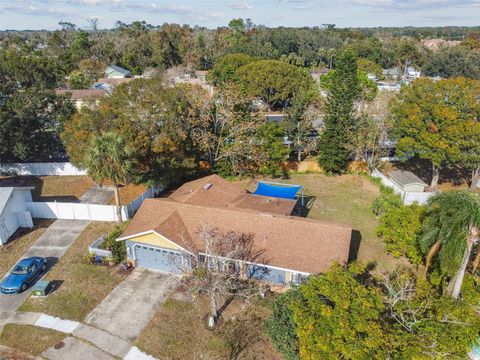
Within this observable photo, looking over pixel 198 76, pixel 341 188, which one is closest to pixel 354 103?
pixel 341 188

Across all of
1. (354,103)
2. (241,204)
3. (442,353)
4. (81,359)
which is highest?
(354,103)

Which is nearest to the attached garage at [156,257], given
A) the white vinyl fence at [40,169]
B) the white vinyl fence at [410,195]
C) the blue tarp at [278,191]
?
the blue tarp at [278,191]

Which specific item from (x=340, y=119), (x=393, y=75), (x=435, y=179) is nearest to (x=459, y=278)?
(x=435, y=179)

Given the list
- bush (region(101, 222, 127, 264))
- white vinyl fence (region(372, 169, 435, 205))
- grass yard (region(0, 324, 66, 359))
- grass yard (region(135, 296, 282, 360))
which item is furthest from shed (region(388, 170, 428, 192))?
grass yard (region(0, 324, 66, 359))

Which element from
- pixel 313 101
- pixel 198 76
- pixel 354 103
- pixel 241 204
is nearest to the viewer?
pixel 241 204

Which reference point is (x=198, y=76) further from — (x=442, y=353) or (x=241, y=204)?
(x=442, y=353)

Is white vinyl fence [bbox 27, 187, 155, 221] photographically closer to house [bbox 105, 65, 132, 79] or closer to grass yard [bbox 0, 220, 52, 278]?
grass yard [bbox 0, 220, 52, 278]
